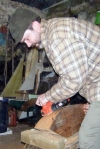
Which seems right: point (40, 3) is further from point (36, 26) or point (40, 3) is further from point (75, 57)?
point (75, 57)

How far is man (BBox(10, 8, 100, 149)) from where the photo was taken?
125 centimetres

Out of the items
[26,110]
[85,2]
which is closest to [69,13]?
[85,2]

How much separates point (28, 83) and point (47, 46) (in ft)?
8.95

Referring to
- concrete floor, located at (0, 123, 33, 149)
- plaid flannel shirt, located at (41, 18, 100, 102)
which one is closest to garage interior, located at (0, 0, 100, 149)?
concrete floor, located at (0, 123, 33, 149)

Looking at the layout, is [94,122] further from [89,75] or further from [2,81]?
[2,81]

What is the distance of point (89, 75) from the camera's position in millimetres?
1353

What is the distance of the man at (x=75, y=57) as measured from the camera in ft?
4.10

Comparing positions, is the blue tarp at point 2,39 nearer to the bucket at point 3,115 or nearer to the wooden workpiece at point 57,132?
the bucket at point 3,115

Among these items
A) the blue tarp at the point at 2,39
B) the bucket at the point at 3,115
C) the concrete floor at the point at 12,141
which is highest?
the blue tarp at the point at 2,39

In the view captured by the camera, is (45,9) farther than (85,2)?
Yes

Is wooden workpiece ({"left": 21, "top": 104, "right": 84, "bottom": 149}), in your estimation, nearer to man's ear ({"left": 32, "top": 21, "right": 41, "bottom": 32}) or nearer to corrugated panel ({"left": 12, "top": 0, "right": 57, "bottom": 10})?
man's ear ({"left": 32, "top": 21, "right": 41, "bottom": 32})

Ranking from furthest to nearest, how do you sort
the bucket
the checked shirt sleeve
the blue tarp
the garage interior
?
the blue tarp < the garage interior < the bucket < the checked shirt sleeve

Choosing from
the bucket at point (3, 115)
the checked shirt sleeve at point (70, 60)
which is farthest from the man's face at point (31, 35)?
the bucket at point (3, 115)

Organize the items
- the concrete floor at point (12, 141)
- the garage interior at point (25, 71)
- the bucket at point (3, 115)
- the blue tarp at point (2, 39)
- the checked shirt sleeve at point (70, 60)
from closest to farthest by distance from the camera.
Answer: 1. the checked shirt sleeve at point (70, 60)
2. the concrete floor at point (12, 141)
3. the bucket at point (3, 115)
4. the garage interior at point (25, 71)
5. the blue tarp at point (2, 39)
